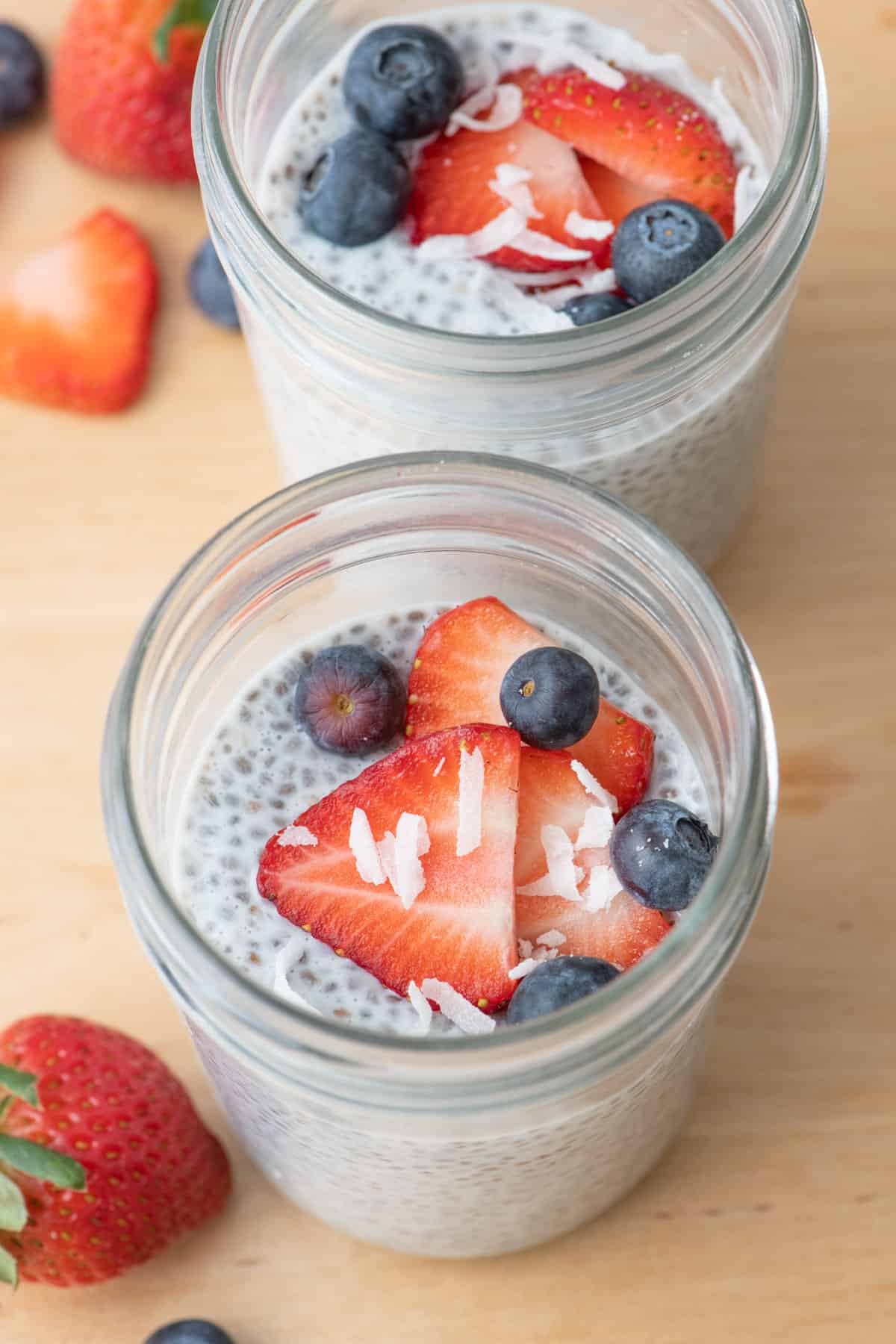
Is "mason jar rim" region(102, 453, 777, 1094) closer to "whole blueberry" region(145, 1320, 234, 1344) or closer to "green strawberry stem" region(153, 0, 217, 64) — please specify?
"whole blueberry" region(145, 1320, 234, 1344)

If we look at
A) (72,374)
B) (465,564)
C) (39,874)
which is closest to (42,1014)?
(39,874)

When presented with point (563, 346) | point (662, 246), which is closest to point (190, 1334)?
point (563, 346)

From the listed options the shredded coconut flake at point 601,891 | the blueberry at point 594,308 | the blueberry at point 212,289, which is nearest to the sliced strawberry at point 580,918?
the shredded coconut flake at point 601,891

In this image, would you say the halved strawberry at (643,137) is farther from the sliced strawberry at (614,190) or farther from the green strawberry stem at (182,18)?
the green strawberry stem at (182,18)

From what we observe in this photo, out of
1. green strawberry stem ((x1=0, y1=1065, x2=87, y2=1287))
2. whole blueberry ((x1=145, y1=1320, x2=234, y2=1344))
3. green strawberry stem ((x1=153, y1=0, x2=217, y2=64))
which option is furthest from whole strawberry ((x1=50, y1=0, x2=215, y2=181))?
whole blueberry ((x1=145, y1=1320, x2=234, y2=1344))

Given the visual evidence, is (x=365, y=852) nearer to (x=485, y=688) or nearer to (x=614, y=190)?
(x=485, y=688)

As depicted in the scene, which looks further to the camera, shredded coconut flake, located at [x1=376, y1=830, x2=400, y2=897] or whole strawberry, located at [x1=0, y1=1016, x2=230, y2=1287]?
whole strawberry, located at [x1=0, y1=1016, x2=230, y2=1287]

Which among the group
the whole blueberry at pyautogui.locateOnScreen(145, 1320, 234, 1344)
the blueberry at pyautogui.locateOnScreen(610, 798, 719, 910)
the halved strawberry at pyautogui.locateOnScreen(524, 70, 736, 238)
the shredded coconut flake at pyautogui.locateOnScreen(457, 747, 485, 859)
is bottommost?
the whole blueberry at pyautogui.locateOnScreen(145, 1320, 234, 1344)
